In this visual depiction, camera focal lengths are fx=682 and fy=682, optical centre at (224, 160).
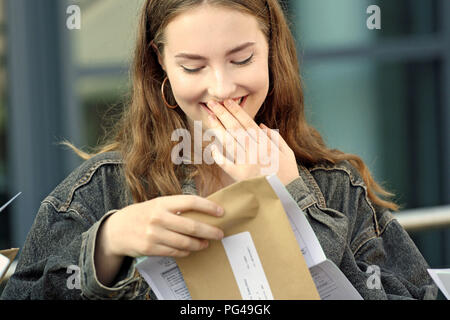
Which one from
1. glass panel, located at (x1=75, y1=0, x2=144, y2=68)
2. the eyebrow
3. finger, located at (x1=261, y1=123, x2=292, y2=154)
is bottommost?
finger, located at (x1=261, y1=123, x2=292, y2=154)

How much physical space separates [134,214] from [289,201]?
0.28 metres

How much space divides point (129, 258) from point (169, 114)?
560 mm

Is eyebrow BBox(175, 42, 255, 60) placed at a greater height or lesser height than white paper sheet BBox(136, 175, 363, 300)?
greater

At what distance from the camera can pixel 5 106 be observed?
3633 mm

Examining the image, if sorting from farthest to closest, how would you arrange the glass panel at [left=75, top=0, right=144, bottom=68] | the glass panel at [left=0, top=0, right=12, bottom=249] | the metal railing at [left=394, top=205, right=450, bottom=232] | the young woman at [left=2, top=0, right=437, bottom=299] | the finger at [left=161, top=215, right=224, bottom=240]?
the glass panel at [left=75, top=0, right=144, bottom=68] < the glass panel at [left=0, top=0, right=12, bottom=249] < the metal railing at [left=394, top=205, right=450, bottom=232] < the young woman at [left=2, top=0, right=437, bottom=299] < the finger at [left=161, top=215, right=224, bottom=240]

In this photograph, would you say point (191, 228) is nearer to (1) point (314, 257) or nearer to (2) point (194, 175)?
(1) point (314, 257)

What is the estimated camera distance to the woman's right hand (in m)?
1.14

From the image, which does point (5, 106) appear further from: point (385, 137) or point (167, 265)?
point (167, 265)

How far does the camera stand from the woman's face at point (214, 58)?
149 centimetres

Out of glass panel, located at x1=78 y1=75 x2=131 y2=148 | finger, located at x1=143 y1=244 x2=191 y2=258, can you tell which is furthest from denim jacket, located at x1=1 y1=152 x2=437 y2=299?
glass panel, located at x1=78 y1=75 x2=131 y2=148

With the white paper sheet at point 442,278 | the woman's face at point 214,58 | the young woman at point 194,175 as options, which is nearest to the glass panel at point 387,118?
the young woman at point 194,175

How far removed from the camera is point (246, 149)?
146 cm

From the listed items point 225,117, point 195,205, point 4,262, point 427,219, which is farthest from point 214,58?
point 427,219

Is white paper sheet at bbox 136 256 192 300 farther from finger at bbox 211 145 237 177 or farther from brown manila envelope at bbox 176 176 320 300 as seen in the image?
finger at bbox 211 145 237 177
